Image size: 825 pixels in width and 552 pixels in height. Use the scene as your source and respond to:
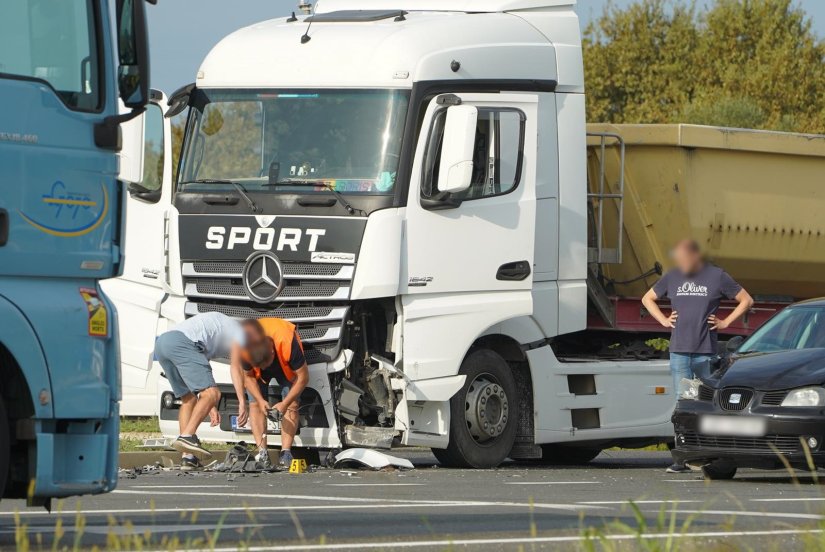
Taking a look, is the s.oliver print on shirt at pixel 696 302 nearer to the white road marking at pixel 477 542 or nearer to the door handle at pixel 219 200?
the door handle at pixel 219 200

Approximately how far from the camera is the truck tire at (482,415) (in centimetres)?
1466

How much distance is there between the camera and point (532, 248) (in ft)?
48.5

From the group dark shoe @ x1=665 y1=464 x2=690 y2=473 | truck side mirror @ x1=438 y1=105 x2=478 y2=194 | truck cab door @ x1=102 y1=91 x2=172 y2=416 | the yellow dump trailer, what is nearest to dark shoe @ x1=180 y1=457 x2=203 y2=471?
truck cab door @ x1=102 y1=91 x2=172 y2=416

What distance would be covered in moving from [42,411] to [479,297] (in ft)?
23.1

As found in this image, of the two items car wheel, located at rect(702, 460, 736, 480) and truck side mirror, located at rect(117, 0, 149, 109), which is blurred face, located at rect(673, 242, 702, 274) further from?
truck side mirror, located at rect(117, 0, 149, 109)

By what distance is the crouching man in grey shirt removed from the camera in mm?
14242

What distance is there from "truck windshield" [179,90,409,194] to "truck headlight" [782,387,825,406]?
3.51 metres

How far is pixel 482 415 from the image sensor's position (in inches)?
585

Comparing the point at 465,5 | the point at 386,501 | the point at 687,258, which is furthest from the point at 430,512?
the point at 465,5

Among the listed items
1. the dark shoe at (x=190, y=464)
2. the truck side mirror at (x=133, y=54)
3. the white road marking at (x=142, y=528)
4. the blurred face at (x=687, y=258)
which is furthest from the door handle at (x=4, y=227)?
the blurred face at (x=687, y=258)

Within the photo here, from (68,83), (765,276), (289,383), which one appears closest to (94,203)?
(68,83)

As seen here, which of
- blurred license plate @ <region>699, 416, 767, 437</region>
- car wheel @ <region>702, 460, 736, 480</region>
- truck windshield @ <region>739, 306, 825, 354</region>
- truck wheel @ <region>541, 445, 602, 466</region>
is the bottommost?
truck wheel @ <region>541, 445, 602, 466</region>

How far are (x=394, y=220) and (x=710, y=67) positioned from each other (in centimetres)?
4090

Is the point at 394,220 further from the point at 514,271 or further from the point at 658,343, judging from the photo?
the point at 658,343
